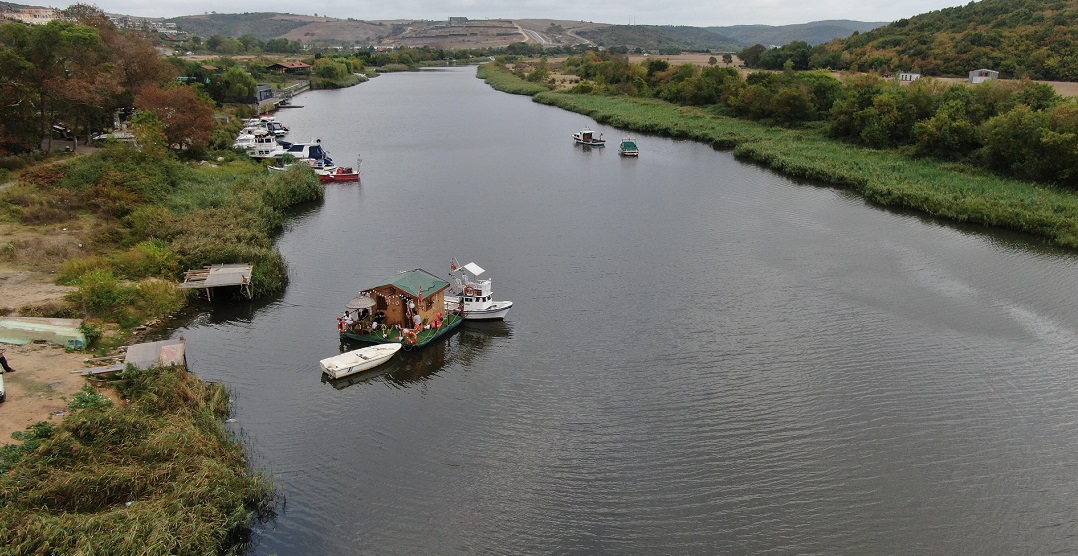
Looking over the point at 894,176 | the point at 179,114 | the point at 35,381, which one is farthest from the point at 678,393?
the point at 179,114

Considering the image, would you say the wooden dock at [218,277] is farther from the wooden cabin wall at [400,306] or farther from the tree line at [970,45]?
the tree line at [970,45]

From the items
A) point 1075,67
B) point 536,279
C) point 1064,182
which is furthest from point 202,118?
point 1075,67

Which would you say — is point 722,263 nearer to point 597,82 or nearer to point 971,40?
point 971,40

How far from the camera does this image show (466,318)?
24781 mm

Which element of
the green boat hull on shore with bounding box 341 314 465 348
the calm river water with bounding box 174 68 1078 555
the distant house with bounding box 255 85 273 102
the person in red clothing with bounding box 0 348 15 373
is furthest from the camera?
the distant house with bounding box 255 85 273 102

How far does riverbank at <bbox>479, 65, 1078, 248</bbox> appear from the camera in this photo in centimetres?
3575

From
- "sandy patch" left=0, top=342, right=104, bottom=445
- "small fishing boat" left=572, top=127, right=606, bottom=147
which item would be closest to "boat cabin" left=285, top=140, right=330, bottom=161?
"small fishing boat" left=572, top=127, right=606, bottom=147

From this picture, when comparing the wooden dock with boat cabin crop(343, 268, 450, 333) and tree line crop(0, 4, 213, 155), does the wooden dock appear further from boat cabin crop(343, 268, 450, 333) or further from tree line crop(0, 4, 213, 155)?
tree line crop(0, 4, 213, 155)

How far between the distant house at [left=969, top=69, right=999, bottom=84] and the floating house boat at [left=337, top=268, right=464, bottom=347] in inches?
2602

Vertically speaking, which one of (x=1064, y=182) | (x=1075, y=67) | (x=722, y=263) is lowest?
(x=722, y=263)

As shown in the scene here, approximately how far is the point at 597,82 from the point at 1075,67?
56.7 meters

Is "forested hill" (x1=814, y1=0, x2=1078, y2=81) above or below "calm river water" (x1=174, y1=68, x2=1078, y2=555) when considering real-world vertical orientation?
above

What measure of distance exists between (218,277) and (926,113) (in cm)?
5180

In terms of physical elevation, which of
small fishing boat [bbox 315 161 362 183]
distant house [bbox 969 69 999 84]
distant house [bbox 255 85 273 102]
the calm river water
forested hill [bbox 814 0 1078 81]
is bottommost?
the calm river water
